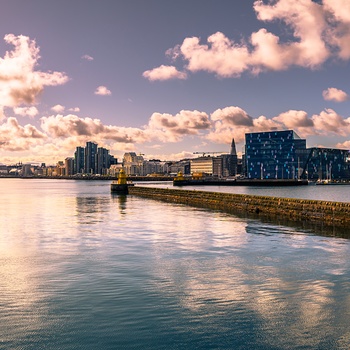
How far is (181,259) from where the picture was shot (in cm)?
2191

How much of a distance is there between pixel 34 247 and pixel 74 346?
1714 centimetres

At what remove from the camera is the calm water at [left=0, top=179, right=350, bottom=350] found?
11078 millimetres

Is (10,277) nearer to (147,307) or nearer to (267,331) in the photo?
(147,307)

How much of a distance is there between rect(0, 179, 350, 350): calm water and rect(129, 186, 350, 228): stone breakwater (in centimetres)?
1011

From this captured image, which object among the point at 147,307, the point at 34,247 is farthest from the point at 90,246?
the point at 147,307

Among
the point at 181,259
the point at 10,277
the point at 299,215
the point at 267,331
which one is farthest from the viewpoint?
the point at 299,215

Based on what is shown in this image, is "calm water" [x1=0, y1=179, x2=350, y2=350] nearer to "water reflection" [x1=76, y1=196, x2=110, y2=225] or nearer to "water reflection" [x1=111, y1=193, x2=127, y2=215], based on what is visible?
"water reflection" [x1=76, y1=196, x2=110, y2=225]

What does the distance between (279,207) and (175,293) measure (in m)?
35.4

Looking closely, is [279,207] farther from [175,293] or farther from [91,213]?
[175,293]

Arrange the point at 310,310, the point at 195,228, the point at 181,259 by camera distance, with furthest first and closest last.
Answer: the point at 195,228
the point at 181,259
the point at 310,310

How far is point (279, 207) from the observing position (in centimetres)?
4844

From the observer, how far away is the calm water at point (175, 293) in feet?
36.3

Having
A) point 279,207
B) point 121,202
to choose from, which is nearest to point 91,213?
point 121,202

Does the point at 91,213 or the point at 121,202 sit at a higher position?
the point at 91,213
